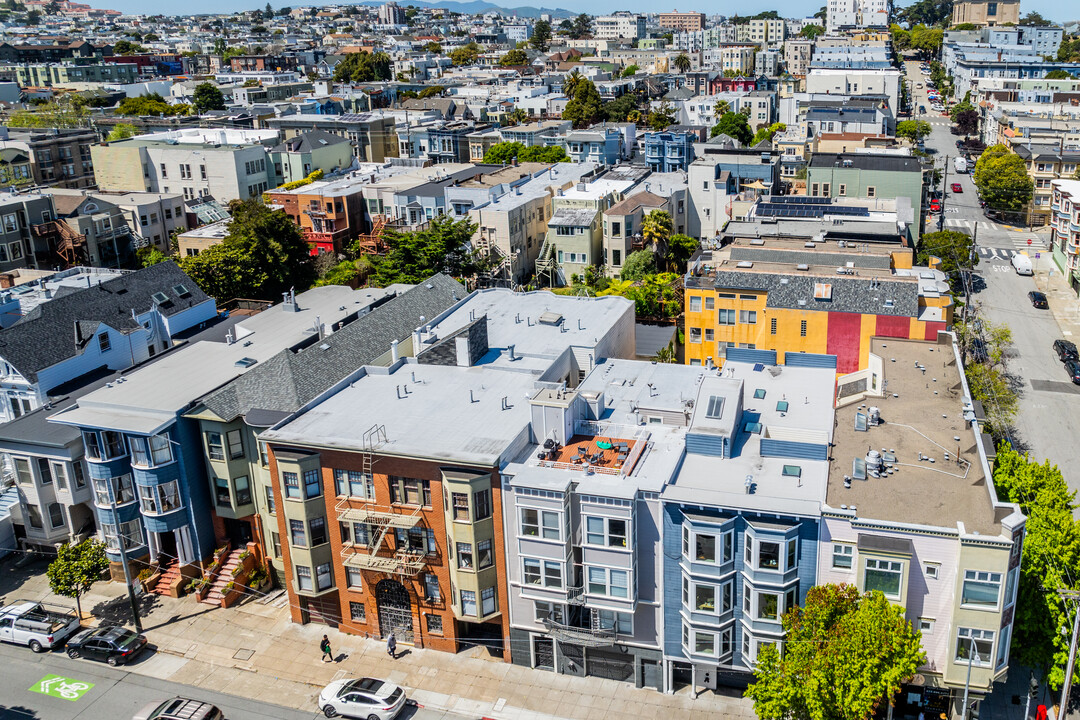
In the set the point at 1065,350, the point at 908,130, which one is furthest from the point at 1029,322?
the point at 908,130

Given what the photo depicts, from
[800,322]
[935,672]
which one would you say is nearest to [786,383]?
[800,322]

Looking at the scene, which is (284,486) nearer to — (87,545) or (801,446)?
(87,545)

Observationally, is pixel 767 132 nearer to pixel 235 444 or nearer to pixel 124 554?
pixel 235 444

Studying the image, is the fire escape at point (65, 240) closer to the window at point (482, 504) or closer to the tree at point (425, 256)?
the tree at point (425, 256)

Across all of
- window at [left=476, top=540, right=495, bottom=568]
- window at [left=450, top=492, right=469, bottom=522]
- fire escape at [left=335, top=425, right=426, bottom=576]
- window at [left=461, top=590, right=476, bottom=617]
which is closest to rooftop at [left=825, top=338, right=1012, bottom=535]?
window at [left=476, top=540, right=495, bottom=568]

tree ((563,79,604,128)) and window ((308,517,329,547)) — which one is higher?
tree ((563,79,604,128))

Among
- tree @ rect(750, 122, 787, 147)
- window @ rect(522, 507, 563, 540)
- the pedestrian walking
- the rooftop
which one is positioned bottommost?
the pedestrian walking

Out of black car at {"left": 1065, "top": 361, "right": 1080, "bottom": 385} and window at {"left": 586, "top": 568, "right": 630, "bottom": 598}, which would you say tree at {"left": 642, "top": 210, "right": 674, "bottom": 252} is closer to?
black car at {"left": 1065, "top": 361, "right": 1080, "bottom": 385}
